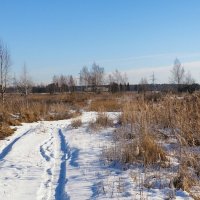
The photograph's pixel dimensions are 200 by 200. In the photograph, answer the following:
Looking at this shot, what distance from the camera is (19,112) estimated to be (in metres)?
21.2

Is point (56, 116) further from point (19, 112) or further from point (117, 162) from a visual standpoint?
point (117, 162)

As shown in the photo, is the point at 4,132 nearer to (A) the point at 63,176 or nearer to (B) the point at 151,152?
(A) the point at 63,176

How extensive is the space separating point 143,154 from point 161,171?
932 mm

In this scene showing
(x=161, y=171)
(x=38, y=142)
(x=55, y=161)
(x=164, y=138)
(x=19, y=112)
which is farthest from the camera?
(x=19, y=112)

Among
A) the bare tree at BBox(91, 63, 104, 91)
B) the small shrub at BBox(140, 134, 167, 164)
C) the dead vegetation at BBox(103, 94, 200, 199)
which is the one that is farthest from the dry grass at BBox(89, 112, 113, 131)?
the bare tree at BBox(91, 63, 104, 91)

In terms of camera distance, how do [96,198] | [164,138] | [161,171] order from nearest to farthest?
[96,198] < [161,171] < [164,138]

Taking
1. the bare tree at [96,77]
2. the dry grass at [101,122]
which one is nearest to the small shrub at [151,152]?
the dry grass at [101,122]

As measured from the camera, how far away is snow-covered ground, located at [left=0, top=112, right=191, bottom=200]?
20.1 ft

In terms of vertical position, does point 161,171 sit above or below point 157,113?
below

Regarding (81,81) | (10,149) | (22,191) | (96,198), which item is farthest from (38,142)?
(81,81)

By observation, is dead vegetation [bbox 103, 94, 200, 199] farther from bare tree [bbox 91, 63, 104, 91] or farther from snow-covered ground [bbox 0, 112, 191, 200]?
bare tree [bbox 91, 63, 104, 91]

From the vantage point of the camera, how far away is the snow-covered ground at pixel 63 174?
6121 mm

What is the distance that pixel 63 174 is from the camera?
7.59 metres

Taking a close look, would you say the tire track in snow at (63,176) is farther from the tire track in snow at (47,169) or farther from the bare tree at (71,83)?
the bare tree at (71,83)
